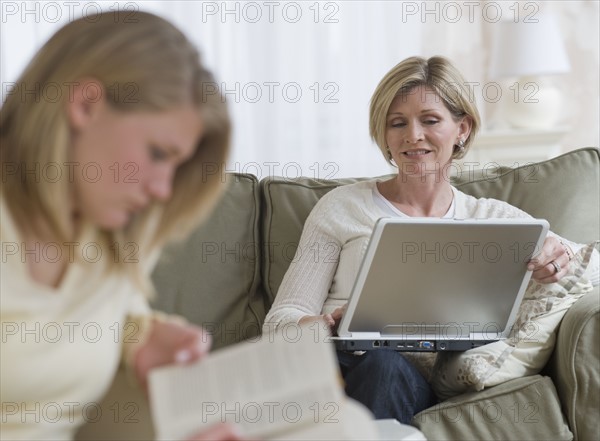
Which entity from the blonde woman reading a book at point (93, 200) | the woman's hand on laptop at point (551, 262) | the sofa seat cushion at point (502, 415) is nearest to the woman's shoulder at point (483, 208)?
the woman's hand on laptop at point (551, 262)

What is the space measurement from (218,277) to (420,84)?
0.68 metres

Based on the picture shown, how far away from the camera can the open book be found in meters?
0.92

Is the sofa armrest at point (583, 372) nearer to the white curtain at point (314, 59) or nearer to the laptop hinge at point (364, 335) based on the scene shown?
the laptop hinge at point (364, 335)

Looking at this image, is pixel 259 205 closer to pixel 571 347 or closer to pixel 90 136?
pixel 571 347

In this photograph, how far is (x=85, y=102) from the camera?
0.95 metres

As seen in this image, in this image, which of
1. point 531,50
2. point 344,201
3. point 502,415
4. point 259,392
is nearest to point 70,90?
point 259,392

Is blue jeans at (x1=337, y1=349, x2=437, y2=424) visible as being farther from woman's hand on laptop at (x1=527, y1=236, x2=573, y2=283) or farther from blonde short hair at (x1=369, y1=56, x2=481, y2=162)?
blonde short hair at (x1=369, y1=56, x2=481, y2=162)

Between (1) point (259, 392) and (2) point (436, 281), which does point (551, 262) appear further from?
(1) point (259, 392)

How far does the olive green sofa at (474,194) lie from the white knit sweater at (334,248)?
0.39 feet

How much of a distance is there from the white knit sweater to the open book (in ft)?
3.66

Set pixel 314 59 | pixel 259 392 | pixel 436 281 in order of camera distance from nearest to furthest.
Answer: pixel 259 392 < pixel 436 281 < pixel 314 59

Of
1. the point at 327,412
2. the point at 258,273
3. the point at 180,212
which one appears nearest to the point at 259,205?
the point at 258,273

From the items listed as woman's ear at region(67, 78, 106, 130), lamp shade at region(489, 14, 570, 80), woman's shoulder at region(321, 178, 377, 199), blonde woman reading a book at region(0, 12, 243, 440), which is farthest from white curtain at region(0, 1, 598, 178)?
woman's ear at region(67, 78, 106, 130)

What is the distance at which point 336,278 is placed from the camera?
221 centimetres
